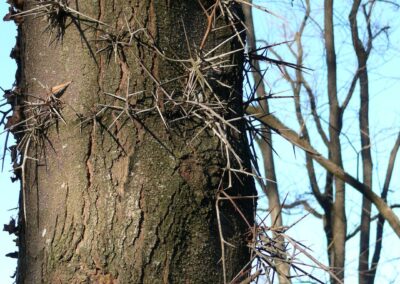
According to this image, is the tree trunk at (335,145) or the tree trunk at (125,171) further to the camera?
the tree trunk at (335,145)

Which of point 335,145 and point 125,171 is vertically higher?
point 335,145

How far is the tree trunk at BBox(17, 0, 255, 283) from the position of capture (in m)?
1.70

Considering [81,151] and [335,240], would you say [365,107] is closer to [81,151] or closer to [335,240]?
[335,240]

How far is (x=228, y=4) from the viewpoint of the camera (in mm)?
1979

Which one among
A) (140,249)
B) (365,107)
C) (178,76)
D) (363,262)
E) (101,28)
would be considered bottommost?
(140,249)

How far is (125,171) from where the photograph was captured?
1.74 metres

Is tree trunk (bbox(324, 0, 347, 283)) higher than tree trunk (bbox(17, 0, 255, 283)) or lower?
higher

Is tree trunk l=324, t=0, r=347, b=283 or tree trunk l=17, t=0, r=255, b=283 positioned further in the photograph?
tree trunk l=324, t=0, r=347, b=283

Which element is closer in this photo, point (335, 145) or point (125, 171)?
point (125, 171)

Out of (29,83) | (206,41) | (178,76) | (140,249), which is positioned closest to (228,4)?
(206,41)

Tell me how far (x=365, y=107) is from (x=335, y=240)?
8.77ft

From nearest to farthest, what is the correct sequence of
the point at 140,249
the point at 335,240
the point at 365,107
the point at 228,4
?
the point at 140,249 → the point at 228,4 → the point at 335,240 → the point at 365,107

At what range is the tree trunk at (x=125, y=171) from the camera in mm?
1695

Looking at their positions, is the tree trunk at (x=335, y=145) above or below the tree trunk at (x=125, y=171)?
above
